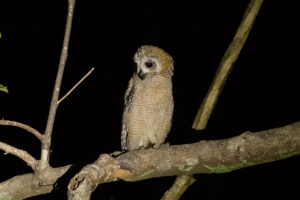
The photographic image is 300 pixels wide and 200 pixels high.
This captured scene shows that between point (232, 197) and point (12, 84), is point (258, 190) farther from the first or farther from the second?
point (12, 84)

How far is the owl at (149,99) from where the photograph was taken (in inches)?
112

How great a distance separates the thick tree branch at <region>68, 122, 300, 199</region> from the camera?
140 cm

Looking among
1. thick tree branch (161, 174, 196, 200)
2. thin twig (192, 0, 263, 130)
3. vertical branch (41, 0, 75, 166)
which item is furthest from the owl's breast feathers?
vertical branch (41, 0, 75, 166)

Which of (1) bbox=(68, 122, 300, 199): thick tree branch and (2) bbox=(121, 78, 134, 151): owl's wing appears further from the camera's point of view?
(2) bbox=(121, 78, 134, 151): owl's wing

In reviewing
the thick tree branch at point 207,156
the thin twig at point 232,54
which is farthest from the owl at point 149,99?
the thick tree branch at point 207,156

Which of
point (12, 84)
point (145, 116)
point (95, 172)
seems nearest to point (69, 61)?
point (12, 84)

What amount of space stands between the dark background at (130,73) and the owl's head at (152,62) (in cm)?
62

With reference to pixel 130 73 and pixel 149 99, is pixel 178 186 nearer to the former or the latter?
pixel 149 99

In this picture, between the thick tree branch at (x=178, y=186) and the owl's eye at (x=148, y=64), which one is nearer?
the thick tree branch at (x=178, y=186)

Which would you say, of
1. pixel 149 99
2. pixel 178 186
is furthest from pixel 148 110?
pixel 178 186

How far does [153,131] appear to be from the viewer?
115 inches

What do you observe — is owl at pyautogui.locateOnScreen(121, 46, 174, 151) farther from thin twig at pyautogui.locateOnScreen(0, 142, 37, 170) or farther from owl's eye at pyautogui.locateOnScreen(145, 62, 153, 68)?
thin twig at pyautogui.locateOnScreen(0, 142, 37, 170)

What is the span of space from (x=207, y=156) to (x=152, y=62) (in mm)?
1525

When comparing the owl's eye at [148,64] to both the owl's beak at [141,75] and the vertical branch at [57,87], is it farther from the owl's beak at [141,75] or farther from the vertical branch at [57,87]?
the vertical branch at [57,87]
